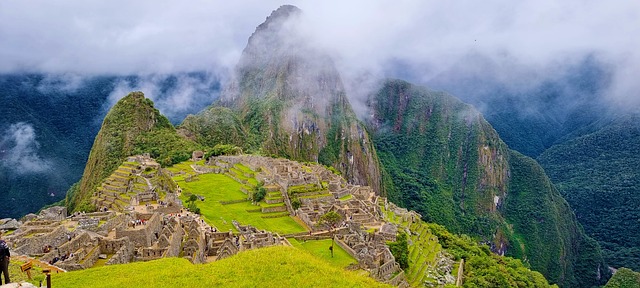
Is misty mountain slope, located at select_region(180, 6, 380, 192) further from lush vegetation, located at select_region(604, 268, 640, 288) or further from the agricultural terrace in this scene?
lush vegetation, located at select_region(604, 268, 640, 288)

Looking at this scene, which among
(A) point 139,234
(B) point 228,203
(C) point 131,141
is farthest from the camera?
(C) point 131,141

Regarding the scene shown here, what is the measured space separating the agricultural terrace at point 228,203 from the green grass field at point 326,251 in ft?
11.2

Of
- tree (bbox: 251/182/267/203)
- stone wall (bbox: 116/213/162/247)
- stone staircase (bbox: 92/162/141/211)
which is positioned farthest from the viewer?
tree (bbox: 251/182/267/203)

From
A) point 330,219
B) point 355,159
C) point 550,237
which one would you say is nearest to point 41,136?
point 330,219

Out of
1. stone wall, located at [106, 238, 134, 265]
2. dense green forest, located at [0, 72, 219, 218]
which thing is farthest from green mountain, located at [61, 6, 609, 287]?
stone wall, located at [106, 238, 134, 265]

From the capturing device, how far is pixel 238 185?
214 feet

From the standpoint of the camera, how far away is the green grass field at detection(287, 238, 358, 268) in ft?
119

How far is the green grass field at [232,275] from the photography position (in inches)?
690

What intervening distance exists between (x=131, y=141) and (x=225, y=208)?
49125mm

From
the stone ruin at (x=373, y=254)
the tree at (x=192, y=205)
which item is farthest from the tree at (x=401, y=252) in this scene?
the tree at (x=192, y=205)

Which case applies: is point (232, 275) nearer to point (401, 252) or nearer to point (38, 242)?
point (38, 242)

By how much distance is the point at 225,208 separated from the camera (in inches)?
2064

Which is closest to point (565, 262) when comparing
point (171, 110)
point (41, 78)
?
point (171, 110)

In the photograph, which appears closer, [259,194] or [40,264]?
[40,264]
